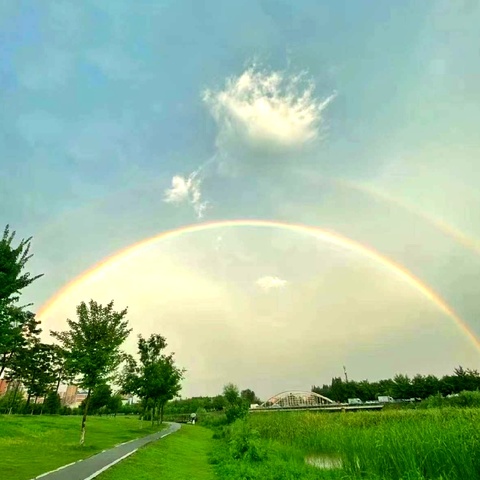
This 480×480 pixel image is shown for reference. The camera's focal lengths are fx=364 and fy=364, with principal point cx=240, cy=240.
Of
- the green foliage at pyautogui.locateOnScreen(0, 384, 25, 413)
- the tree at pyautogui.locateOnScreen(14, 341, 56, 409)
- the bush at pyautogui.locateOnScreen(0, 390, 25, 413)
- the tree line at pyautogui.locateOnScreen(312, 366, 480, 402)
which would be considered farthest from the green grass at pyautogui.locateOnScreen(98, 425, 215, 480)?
the tree line at pyautogui.locateOnScreen(312, 366, 480, 402)

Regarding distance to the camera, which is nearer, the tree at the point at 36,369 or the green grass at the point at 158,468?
the green grass at the point at 158,468

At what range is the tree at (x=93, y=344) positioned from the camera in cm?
2145

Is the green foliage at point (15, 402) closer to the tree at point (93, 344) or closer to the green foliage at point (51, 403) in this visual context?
the green foliage at point (51, 403)

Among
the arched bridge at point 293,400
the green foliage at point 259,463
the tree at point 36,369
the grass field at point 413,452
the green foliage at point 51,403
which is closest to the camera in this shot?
the grass field at point 413,452

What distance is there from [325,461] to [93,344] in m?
14.7

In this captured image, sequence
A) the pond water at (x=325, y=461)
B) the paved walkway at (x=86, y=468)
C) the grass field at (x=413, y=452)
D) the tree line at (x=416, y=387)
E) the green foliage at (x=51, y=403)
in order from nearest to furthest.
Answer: the grass field at (x=413, y=452)
the paved walkway at (x=86, y=468)
the pond water at (x=325, y=461)
the green foliage at (x=51, y=403)
the tree line at (x=416, y=387)

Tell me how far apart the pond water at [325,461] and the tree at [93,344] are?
12752 millimetres

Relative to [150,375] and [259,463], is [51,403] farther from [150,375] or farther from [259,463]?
[259,463]

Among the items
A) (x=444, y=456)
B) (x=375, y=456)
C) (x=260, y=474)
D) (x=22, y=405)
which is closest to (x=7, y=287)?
(x=260, y=474)

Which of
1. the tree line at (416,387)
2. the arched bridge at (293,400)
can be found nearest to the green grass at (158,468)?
the tree line at (416,387)

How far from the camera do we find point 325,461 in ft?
62.1

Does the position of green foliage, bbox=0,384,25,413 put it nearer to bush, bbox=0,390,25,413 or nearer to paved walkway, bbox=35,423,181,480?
bush, bbox=0,390,25,413

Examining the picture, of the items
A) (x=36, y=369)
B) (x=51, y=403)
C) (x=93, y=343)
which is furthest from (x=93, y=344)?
(x=51, y=403)

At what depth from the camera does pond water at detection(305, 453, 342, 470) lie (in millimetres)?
17328
